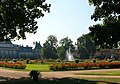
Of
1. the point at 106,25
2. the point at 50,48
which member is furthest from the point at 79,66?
the point at 50,48

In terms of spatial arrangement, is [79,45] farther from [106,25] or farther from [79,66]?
[106,25]

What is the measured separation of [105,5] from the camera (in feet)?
96.3

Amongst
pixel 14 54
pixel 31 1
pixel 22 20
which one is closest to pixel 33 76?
pixel 22 20

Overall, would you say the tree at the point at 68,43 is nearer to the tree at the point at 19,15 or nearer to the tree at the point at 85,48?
the tree at the point at 85,48

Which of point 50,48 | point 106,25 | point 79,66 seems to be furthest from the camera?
point 50,48

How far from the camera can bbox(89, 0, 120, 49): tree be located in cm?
2861

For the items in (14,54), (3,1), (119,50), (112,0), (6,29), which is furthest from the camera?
(14,54)

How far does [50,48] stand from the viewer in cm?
15050

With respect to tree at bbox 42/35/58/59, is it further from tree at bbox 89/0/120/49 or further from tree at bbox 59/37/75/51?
tree at bbox 89/0/120/49

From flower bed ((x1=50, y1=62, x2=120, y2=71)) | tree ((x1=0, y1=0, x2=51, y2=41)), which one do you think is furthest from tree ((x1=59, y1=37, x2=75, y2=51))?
tree ((x1=0, y1=0, x2=51, y2=41))

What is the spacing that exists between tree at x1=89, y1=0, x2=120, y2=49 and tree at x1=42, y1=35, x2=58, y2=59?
11591 centimetres

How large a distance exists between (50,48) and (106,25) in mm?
121226

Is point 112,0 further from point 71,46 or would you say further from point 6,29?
point 71,46

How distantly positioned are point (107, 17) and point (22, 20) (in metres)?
8.21
